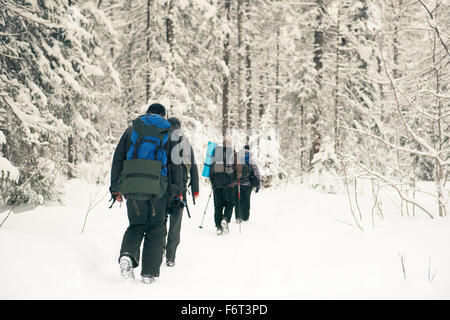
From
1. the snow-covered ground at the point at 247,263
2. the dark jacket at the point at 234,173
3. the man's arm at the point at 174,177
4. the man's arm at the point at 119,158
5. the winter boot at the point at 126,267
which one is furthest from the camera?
the dark jacket at the point at 234,173

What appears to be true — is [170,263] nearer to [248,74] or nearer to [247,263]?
[247,263]

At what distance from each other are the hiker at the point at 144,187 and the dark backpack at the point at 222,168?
3418 mm

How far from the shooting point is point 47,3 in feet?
26.3

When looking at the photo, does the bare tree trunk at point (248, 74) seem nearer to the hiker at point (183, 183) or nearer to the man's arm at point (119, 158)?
the hiker at point (183, 183)

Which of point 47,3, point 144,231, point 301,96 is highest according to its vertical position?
point 47,3

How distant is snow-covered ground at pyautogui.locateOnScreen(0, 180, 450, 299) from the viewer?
338 cm

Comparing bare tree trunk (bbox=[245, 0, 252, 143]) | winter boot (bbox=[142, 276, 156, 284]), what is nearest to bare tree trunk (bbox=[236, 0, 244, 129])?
bare tree trunk (bbox=[245, 0, 252, 143])

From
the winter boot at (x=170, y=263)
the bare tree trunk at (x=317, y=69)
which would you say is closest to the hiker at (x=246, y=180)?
the winter boot at (x=170, y=263)

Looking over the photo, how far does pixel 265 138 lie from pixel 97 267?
49.4ft

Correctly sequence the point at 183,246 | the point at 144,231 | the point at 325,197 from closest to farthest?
the point at 144,231 < the point at 183,246 < the point at 325,197

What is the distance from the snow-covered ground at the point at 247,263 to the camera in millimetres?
3375

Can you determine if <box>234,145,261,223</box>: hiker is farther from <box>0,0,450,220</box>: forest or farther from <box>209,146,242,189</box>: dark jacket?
<box>0,0,450,220</box>: forest
